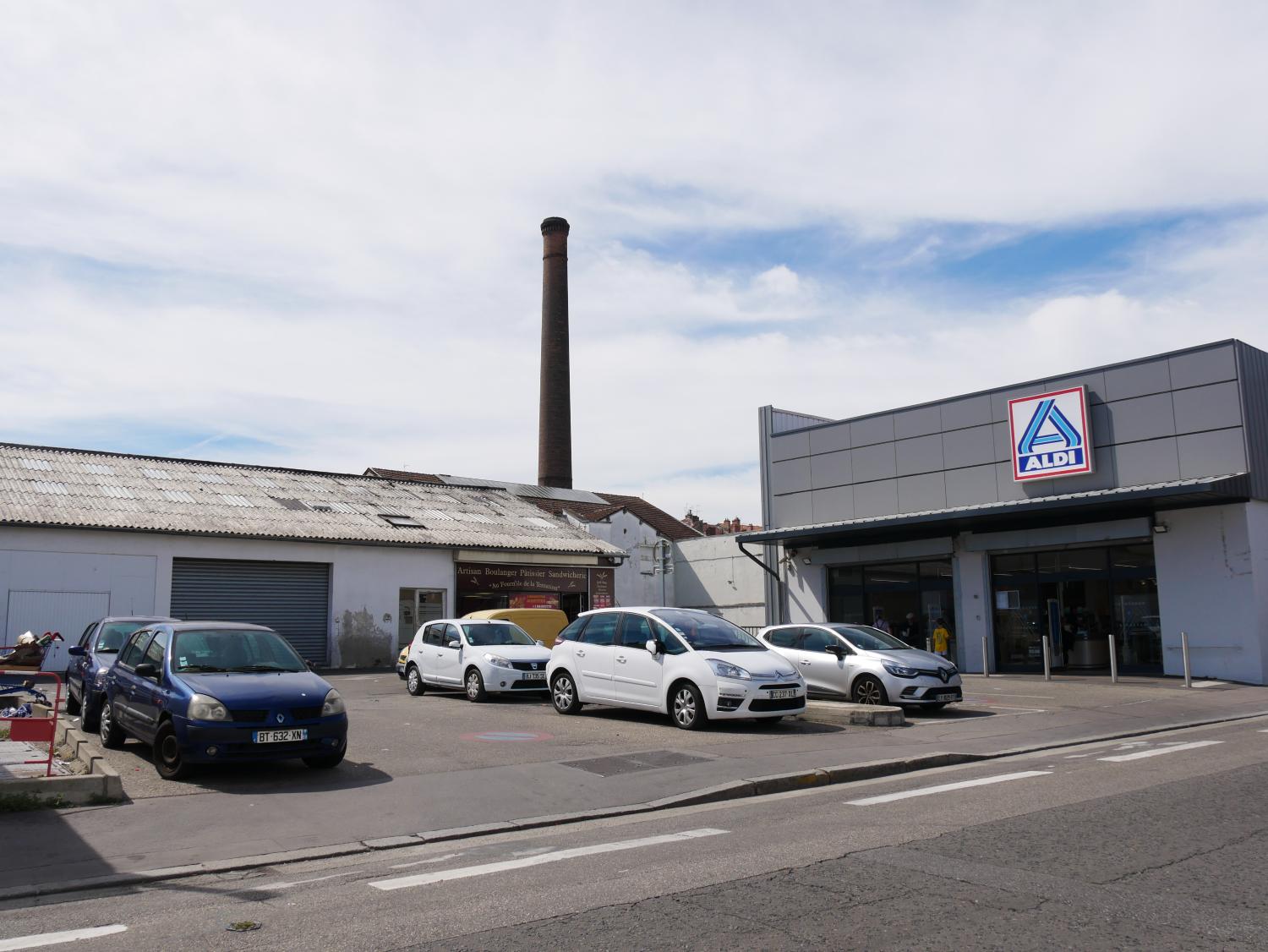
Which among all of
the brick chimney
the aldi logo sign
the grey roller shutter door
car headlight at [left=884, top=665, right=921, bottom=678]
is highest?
the brick chimney

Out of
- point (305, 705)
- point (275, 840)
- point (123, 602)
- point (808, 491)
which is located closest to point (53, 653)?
point (123, 602)

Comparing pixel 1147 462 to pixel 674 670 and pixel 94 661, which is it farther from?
pixel 94 661

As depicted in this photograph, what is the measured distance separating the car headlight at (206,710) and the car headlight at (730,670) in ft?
19.8

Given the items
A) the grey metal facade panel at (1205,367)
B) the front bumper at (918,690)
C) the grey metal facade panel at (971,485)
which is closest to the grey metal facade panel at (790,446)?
the grey metal facade panel at (971,485)

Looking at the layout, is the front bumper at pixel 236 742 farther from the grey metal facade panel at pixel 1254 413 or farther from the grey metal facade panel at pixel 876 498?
the grey metal facade panel at pixel 876 498

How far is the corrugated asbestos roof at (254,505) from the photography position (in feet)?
82.8

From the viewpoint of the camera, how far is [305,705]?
10156mm

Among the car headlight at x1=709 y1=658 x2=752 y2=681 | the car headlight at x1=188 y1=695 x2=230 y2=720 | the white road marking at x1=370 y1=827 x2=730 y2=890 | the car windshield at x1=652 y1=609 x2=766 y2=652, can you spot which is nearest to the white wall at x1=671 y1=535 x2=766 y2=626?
the car windshield at x1=652 y1=609 x2=766 y2=652

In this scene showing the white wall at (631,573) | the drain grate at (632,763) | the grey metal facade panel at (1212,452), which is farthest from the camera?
the white wall at (631,573)

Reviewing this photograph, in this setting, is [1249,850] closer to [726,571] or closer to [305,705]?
[305,705]

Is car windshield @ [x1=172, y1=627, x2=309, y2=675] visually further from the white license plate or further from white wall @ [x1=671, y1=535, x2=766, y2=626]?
white wall @ [x1=671, y1=535, x2=766, y2=626]

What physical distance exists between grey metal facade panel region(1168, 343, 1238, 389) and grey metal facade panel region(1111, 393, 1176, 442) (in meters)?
0.49

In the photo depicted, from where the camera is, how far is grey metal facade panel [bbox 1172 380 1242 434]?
21.8m

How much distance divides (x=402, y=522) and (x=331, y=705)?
21.2 m
